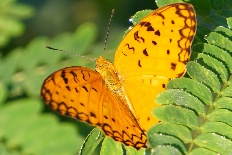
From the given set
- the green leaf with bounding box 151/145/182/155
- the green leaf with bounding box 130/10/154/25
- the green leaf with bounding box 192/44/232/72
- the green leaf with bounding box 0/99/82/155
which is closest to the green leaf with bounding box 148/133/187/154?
the green leaf with bounding box 151/145/182/155

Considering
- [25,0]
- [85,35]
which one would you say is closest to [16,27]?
[85,35]

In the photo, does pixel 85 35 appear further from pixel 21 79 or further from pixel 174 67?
pixel 174 67

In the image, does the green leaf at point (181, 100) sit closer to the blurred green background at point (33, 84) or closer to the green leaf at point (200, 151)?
the green leaf at point (200, 151)

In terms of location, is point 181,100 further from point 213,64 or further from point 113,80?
point 113,80

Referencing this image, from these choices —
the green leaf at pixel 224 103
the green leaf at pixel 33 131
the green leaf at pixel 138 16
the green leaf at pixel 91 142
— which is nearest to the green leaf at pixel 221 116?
the green leaf at pixel 224 103

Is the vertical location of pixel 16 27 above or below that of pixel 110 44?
above

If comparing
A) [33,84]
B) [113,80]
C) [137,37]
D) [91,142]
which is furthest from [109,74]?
[33,84]

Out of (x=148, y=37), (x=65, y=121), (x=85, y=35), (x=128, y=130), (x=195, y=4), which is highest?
(x=85, y=35)
